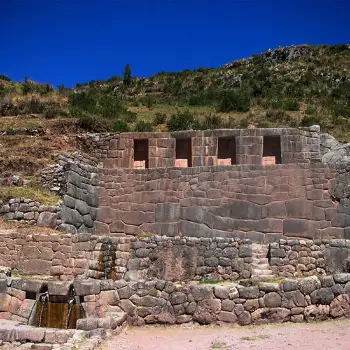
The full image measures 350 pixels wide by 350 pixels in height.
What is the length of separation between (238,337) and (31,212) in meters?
6.66

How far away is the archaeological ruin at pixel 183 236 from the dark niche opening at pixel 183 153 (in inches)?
1.6

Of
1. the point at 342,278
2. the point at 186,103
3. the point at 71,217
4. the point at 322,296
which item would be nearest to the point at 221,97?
the point at 186,103

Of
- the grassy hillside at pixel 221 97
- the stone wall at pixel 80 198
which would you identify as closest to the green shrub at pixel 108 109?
the grassy hillside at pixel 221 97

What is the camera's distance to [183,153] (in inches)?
555

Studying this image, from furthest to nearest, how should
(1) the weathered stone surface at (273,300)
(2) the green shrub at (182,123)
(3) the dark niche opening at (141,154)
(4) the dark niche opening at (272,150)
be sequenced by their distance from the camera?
1. (2) the green shrub at (182,123)
2. (3) the dark niche opening at (141,154)
3. (4) the dark niche opening at (272,150)
4. (1) the weathered stone surface at (273,300)

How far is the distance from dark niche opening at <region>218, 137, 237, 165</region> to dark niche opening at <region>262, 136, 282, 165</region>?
0.86 meters

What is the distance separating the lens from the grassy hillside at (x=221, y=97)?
20016 mm

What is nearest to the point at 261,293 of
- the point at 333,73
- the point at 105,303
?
the point at 105,303

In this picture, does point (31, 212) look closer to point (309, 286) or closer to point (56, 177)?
point (56, 177)

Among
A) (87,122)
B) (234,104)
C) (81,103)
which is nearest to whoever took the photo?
(87,122)

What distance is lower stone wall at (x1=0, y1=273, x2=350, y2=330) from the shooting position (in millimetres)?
7023

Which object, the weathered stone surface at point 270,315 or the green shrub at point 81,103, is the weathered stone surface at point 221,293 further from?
Answer: the green shrub at point 81,103

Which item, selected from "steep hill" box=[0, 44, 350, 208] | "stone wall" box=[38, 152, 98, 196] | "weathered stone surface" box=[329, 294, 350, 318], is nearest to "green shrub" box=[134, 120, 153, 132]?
"steep hill" box=[0, 44, 350, 208]

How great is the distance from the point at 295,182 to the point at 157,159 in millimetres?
4097
